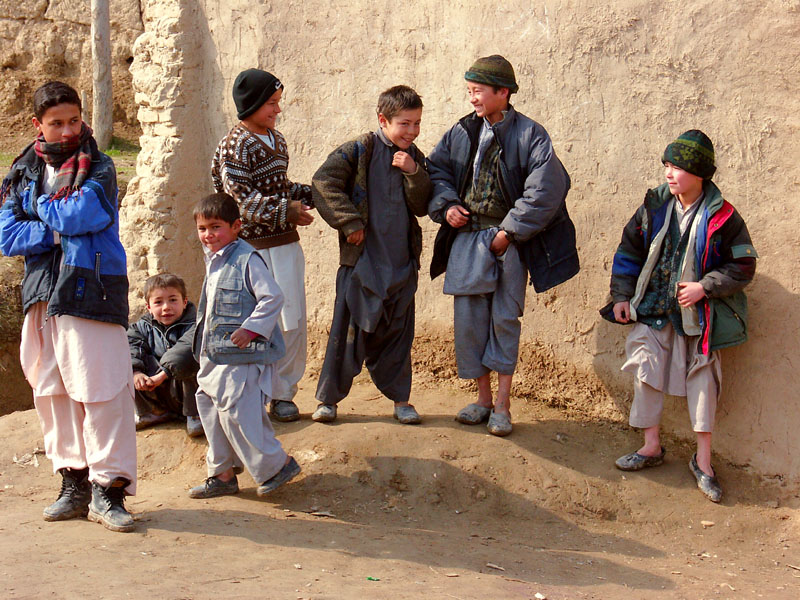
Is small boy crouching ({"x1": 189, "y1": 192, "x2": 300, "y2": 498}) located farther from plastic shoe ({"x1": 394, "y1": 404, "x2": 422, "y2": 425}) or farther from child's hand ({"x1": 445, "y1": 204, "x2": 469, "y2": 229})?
child's hand ({"x1": 445, "y1": 204, "x2": 469, "y2": 229})

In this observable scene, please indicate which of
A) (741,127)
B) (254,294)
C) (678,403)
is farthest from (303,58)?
(678,403)

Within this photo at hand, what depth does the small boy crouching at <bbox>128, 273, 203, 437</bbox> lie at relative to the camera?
16.0 feet

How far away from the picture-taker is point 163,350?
4969 mm

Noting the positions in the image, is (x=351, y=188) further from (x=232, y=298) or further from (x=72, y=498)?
(x=72, y=498)

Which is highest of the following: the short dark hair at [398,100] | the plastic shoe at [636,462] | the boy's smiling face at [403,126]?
the short dark hair at [398,100]

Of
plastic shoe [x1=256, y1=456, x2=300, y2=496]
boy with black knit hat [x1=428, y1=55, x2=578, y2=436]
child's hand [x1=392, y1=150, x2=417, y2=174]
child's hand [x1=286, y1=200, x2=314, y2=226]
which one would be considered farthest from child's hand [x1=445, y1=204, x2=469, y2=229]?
plastic shoe [x1=256, y1=456, x2=300, y2=496]

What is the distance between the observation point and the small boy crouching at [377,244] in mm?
4609

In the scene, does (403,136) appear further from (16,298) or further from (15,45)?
(15,45)

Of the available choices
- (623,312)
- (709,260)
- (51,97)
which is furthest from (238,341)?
(709,260)

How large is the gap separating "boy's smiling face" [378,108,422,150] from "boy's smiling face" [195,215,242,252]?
0.98 metres

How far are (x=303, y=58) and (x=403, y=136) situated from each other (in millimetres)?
1560

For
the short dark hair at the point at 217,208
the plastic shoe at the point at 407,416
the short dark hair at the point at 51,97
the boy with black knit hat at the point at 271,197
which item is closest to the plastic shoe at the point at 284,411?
the boy with black knit hat at the point at 271,197

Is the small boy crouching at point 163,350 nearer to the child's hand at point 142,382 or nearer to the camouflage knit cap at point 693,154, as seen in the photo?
the child's hand at point 142,382

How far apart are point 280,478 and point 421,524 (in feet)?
2.25
